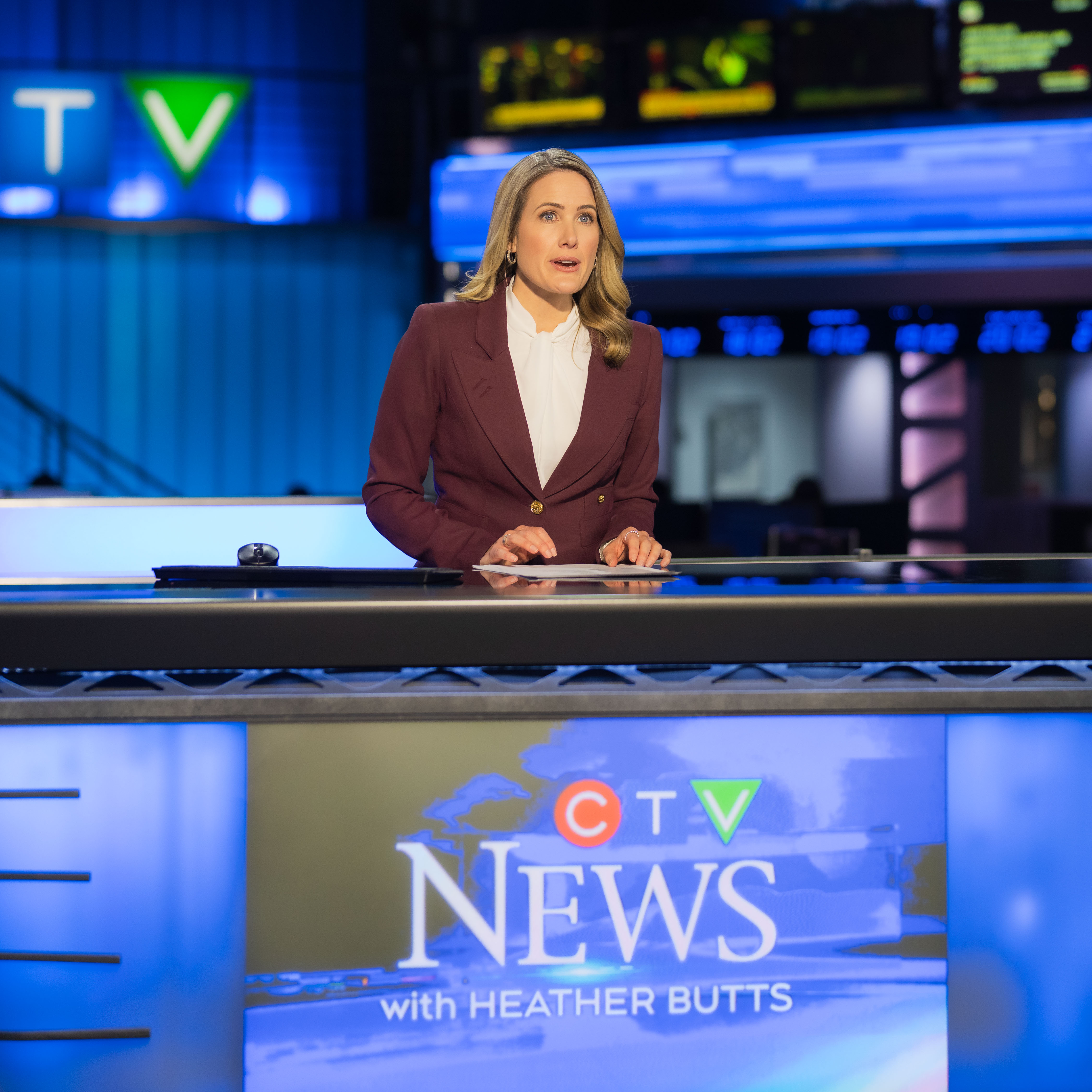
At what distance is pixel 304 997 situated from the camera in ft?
3.57

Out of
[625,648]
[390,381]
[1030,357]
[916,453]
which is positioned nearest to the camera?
[625,648]

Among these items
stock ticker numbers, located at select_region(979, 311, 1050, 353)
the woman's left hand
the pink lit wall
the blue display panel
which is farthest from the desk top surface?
the pink lit wall

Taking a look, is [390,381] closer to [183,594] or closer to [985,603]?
[183,594]

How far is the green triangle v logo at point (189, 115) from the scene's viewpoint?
25.1ft

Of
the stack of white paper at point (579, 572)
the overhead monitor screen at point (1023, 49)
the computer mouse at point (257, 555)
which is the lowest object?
the stack of white paper at point (579, 572)

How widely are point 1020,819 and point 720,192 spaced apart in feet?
14.7

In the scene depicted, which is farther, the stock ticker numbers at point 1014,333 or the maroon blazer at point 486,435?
the stock ticker numbers at point 1014,333

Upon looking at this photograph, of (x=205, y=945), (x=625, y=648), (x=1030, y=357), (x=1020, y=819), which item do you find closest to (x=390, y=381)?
(x=625, y=648)

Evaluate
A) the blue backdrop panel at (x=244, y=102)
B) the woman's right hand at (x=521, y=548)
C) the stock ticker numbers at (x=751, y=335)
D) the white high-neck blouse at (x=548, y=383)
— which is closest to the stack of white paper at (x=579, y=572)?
the woman's right hand at (x=521, y=548)

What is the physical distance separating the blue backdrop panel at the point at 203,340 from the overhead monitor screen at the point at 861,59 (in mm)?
4080

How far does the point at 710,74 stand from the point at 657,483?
1.91 metres

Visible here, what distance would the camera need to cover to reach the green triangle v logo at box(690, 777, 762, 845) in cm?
112

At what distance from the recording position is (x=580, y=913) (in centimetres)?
110

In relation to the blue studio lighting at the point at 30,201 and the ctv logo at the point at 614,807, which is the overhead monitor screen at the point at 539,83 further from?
the ctv logo at the point at 614,807
